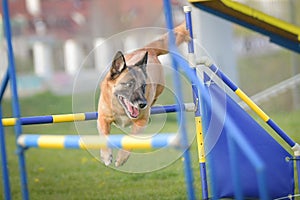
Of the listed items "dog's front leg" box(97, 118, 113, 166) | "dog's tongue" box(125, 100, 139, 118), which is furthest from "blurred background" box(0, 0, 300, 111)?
"dog's tongue" box(125, 100, 139, 118)

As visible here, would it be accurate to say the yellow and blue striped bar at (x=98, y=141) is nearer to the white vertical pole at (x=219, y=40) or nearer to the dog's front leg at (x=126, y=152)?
the dog's front leg at (x=126, y=152)

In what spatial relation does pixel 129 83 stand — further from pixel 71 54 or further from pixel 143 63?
pixel 71 54

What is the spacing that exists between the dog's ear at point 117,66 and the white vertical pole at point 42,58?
15053mm

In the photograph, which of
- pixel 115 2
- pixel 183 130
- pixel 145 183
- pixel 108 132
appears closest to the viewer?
pixel 183 130

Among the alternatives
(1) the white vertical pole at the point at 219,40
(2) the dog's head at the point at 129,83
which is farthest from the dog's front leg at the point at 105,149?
(1) the white vertical pole at the point at 219,40

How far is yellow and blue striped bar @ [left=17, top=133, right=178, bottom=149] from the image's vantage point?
2.96 m

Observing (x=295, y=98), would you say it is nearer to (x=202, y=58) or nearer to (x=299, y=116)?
(x=299, y=116)

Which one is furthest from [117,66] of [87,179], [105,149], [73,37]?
[73,37]

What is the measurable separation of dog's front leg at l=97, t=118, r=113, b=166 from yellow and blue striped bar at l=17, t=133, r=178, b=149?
51 centimetres

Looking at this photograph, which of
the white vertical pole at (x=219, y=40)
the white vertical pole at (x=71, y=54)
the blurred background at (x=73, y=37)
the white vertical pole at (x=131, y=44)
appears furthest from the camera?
the white vertical pole at (x=71, y=54)

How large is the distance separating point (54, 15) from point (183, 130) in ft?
64.1

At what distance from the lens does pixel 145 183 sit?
5.72 metres

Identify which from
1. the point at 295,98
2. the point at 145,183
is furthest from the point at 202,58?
the point at 295,98

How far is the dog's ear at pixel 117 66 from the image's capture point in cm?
369
